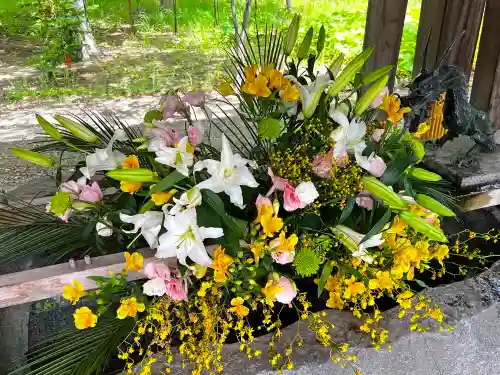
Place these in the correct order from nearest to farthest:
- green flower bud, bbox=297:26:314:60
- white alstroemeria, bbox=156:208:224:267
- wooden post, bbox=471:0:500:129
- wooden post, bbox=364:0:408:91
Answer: white alstroemeria, bbox=156:208:224:267
green flower bud, bbox=297:26:314:60
wooden post, bbox=471:0:500:129
wooden post, bbox=364:0:408:91

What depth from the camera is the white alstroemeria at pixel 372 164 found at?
107 centimetres

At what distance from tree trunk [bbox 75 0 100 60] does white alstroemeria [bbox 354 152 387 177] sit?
522 cm

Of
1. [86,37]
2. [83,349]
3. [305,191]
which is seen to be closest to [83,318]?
[83,349]

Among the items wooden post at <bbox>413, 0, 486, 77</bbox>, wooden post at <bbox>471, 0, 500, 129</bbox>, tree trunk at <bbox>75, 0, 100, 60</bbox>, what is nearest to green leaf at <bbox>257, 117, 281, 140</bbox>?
wooden post at <bbox>413, 0, 486, 77</bbox>

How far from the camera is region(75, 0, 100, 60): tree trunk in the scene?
561 cm

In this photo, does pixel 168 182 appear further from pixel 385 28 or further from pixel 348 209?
pixel 385 28

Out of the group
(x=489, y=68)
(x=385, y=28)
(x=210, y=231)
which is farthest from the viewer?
(x=385, y=28)

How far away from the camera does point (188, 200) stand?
95 centimetres

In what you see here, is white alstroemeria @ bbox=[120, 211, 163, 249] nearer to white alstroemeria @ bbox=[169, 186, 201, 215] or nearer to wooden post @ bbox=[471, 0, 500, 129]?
white alstroemeria @ bbox=[169, 186, 201, 215]

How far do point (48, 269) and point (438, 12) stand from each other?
5.36 feet

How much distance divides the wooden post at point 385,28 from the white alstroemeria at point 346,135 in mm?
975

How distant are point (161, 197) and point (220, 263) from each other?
0.17 m

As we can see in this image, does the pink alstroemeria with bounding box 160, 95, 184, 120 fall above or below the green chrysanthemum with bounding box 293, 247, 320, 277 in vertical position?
above

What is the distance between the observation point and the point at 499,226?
1.54 meters
